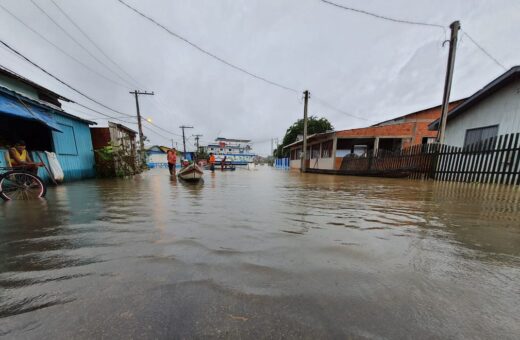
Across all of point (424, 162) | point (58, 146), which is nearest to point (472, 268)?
point (424, 162)

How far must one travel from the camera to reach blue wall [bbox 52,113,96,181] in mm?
8625

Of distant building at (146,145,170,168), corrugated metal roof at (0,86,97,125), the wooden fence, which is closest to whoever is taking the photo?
corrugated metal roof at (0,86,97,125)

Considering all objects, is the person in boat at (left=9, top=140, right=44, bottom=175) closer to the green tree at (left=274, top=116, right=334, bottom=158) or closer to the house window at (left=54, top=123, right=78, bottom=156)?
the house window at (left=54, top=123, right=78, bottom=156)

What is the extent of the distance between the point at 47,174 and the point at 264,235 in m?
9.60

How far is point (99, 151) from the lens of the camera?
411 inches

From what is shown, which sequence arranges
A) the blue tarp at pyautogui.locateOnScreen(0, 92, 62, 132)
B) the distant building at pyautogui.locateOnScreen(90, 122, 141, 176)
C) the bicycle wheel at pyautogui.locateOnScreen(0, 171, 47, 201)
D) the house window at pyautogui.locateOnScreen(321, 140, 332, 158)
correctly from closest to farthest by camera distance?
1. the bicycle wheel at pyautogui.locateOnScreen(0, 171, 47, 201)
2. the blue tarp at pyautogui.locateOnScreen(0, 92, 62, 132)
3. the distant building at pyautogui.locateOnScreen(90, 122, 141, 176)
4. the house window at pyautogui.locateOnScreen(321, 140, 332, 158)

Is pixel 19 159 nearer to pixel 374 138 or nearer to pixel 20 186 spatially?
pixel 20 186

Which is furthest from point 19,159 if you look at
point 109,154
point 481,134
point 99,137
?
point 481,134

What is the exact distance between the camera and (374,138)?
Answer: 16891 millimetres

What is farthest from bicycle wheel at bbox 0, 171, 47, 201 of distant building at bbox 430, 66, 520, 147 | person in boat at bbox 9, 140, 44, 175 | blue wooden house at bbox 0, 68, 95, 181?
distant building at bbox 430, 66, 520, 147

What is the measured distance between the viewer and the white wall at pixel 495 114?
762 cm

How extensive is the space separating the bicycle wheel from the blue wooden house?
203 cm

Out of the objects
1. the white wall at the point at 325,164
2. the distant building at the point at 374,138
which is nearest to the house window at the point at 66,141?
the distant building at the point at 374,138

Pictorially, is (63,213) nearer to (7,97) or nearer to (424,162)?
(7,97)
